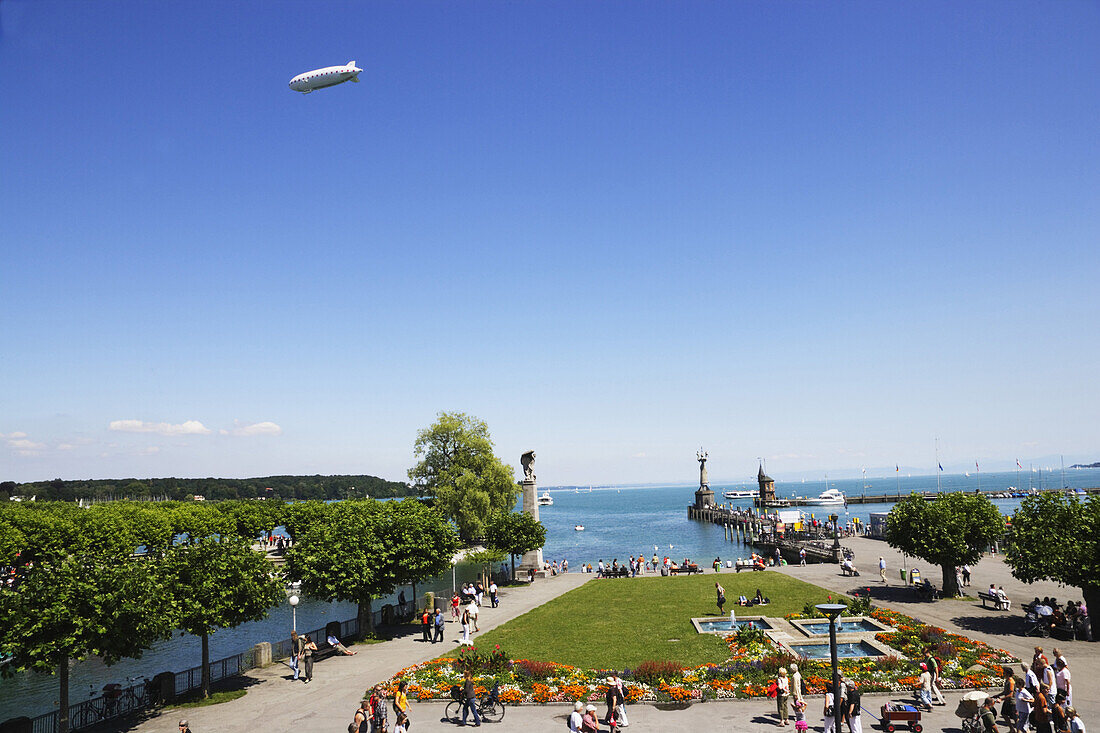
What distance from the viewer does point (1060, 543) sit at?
2669 cm

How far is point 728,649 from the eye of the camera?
2691cm

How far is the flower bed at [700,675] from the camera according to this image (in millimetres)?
21516

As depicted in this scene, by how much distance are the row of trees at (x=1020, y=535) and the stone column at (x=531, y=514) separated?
26.2 m

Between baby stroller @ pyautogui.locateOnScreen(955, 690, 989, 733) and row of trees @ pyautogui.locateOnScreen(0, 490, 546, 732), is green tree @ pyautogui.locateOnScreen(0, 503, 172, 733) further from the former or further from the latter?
baby stroller @ pyautogui.locateOnScreen(955, 690, 989, 733)

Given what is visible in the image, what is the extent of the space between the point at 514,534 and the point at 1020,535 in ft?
105

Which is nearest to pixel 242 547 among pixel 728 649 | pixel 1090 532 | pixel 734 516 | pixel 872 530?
pixel 728 649

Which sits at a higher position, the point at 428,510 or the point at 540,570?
the point at 428,510

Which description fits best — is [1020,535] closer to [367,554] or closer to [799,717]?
[799,717]

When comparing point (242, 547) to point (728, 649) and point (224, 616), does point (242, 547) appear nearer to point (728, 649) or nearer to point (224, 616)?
point (224, 616)

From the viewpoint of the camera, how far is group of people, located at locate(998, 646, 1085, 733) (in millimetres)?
15930

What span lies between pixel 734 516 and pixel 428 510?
8977 cm

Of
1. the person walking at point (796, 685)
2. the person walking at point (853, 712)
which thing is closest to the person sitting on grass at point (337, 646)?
the person walking at point (796, 685)

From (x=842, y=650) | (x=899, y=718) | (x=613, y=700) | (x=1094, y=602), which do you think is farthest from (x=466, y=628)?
(x=1094, y=602)

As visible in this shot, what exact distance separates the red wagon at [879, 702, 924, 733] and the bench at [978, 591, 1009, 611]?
18.3 meters
